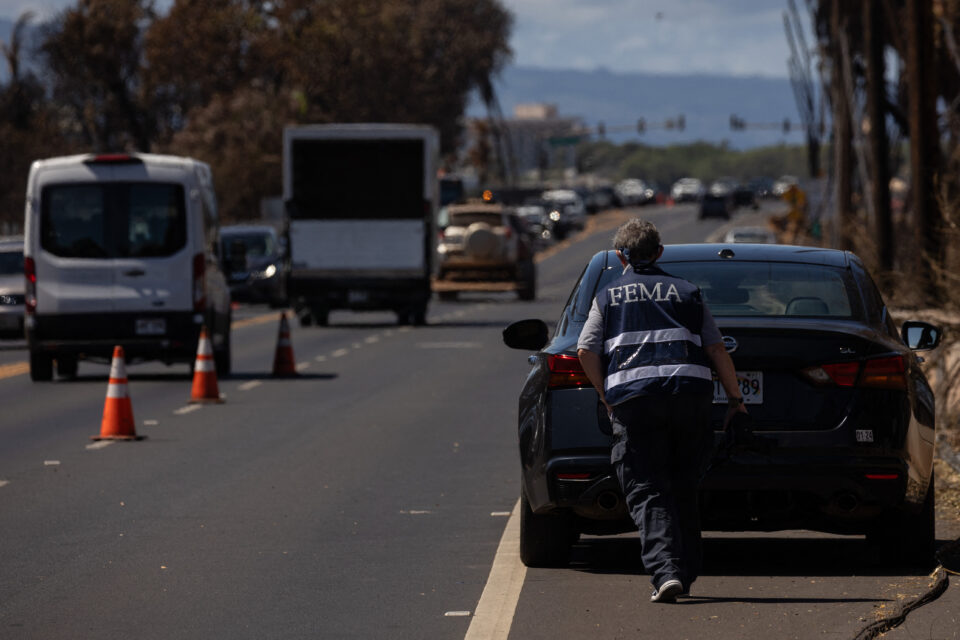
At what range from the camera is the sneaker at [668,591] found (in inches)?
307

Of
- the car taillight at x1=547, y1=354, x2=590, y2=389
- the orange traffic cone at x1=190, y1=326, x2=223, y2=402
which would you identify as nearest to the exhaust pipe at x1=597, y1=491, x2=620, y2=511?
the car taillight at x1=547, y1=354, x2=590, y2=389

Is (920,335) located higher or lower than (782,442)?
higher

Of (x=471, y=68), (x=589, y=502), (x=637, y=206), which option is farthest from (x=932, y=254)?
(x=637, y=206)

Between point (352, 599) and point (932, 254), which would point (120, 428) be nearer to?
point (352, 599)

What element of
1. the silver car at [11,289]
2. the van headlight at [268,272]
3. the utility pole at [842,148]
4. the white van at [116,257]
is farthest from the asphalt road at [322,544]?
the van headlight at [268,272]

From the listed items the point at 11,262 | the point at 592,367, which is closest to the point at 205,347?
the point at 592,367

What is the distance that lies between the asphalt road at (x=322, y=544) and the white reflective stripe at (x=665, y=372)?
0.95 meters

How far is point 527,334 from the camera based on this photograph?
9.42 metres

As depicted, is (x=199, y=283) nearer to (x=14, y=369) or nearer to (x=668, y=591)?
(x=14, y=369)

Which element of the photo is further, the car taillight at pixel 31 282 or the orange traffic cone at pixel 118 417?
the car taillight at pixel 31 282

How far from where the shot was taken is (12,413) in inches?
731

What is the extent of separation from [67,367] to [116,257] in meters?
2.18

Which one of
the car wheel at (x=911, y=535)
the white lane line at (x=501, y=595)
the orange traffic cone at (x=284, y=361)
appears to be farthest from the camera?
the orange traffic cone at (x=284, y=361)

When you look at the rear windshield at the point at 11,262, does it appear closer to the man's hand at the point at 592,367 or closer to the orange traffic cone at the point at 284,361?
the orange traffic cone at the point at 284,361
